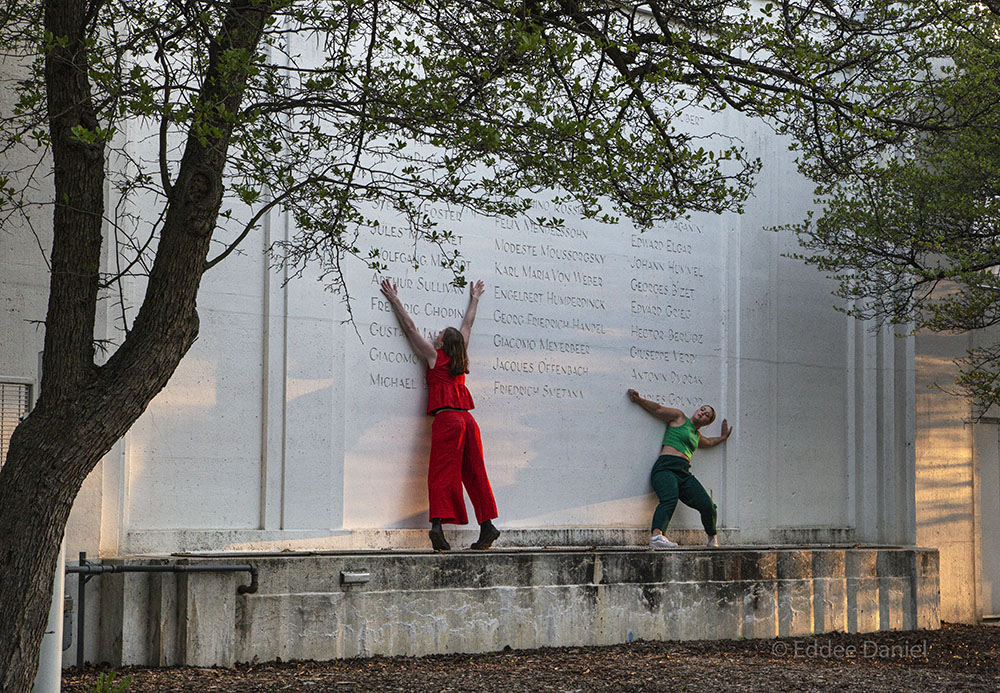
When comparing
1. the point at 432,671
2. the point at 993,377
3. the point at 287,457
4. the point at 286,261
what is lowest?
the point at 432,671

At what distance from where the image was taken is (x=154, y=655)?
823 cm

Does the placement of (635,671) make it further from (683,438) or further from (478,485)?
(683,438)

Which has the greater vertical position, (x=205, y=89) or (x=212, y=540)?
(x=205, y=89)

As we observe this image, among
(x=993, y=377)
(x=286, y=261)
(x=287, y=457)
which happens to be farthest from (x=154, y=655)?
(x=993, y=377)

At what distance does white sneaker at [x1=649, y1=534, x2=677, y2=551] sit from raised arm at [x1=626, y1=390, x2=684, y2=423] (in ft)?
4.23

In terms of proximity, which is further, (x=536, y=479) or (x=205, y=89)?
(x=536, y=479)

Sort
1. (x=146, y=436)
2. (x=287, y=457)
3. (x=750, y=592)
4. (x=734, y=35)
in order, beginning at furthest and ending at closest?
(x=750, y=592) → (x=287, y=457) → (x=146, y=436) → (x=734, y=35)

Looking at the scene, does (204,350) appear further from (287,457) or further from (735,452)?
(735,452)

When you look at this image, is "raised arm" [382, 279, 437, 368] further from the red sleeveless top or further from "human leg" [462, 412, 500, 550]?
"human leg" [462, 412, 500, 550]

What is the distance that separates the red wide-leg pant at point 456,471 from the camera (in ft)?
34.3

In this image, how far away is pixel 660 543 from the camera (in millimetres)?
11742

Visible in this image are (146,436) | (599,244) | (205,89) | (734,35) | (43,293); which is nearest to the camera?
(205,89)

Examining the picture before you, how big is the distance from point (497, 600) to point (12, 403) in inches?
156

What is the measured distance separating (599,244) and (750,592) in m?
3.76
